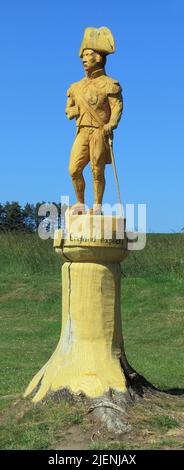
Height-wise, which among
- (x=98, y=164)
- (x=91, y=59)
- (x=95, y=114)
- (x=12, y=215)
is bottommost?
(x=98, y=164)

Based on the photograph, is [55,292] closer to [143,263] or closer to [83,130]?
[143,263]

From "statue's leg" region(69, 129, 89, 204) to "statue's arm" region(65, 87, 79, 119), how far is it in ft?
0.55

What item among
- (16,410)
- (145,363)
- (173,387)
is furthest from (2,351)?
(16,410)

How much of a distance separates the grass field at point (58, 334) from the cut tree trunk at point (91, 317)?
235 mm

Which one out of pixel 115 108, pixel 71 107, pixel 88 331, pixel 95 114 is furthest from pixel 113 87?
pixel 88 331

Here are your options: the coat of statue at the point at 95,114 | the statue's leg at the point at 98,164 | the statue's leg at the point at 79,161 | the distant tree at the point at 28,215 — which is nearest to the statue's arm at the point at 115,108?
the coat of statue at the point at 95,114

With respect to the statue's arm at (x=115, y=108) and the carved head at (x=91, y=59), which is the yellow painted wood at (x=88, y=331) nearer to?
the statue's arm at (x=115, y=108)

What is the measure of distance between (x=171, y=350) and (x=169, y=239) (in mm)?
8684

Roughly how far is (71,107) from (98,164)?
24.4 inches

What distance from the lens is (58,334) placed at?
12.1 m

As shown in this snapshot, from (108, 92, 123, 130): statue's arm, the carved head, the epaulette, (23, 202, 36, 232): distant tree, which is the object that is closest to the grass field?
(108, 92, 123, 130): statue's arm

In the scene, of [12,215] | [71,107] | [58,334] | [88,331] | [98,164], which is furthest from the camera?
[12,215]

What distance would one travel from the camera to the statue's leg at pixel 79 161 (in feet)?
20.0

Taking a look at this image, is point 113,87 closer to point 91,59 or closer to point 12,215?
point 91,59
